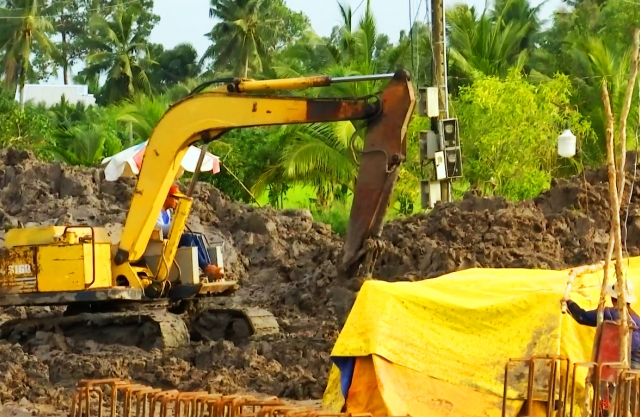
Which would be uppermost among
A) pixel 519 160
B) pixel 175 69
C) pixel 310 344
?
pixel 175 69

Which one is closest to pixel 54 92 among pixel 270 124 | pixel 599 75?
pixel 599 75

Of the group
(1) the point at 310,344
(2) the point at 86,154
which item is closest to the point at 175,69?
(2) the point at 86,154

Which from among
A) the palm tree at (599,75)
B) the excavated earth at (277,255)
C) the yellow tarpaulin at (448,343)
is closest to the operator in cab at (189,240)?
the excavated earth at (277,255)

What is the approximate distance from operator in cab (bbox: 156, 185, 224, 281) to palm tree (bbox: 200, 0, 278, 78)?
41478mm

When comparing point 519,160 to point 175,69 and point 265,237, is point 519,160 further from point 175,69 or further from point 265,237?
point 175,69

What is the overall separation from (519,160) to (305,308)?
370 inches

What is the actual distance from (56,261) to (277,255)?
10.3m

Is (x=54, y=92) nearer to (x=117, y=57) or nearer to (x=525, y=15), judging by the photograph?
(x=117, y=57)

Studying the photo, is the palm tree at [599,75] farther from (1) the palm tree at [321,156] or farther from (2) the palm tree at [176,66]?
(2) the palm tree at [176,66]

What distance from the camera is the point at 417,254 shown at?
18328 millimetres

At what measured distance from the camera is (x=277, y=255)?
2511cm

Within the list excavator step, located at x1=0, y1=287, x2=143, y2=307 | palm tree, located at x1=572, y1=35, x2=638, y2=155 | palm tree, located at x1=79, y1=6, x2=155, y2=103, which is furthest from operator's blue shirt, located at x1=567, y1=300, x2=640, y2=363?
palm tree, located at x1=79, y1=6, x2=155, y2=103

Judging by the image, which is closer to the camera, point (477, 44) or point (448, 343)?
point (448, 343)

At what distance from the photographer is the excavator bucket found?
13.4 meters
